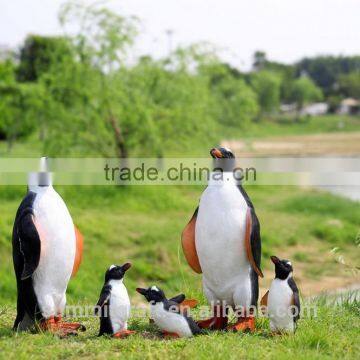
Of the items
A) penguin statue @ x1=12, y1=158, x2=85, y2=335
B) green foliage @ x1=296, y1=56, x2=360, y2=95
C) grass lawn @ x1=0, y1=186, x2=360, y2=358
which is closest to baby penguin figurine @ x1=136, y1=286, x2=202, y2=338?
grass lawn @ x1=0, y1=186, x2=360, y2=358

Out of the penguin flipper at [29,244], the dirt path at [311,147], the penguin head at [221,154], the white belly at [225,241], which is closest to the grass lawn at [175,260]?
the white belly at [225,241]

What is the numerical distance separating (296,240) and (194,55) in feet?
22.0

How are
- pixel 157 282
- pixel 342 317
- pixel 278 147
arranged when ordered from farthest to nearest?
pixel 278 147 → pixel 157 282 → pixel 342 317

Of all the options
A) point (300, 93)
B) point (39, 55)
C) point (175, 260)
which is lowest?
point (175, 260)

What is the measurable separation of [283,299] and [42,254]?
1.69m

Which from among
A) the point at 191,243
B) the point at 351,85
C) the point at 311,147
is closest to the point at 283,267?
the point at 191,243

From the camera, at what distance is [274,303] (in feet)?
14.2

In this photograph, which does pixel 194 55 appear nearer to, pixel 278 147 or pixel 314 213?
pixel 314 213

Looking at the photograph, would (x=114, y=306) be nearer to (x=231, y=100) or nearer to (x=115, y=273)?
(x=115, y=273)

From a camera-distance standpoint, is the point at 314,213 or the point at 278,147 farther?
the point at 278,147

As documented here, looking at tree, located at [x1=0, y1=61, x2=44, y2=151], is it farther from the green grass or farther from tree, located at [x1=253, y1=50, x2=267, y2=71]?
tree, located at [x1=253, y1=50, x2=267, y2=71]

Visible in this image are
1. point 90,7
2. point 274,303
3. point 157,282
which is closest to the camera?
point 274,303

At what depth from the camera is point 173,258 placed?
10.7 m

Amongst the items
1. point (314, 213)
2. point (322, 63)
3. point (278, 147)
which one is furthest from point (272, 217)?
point (322, 63)
